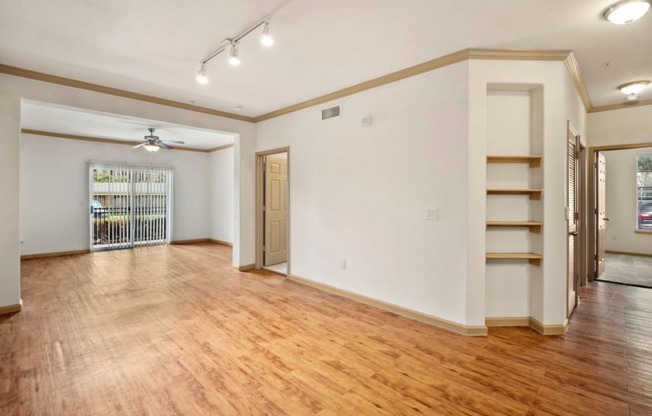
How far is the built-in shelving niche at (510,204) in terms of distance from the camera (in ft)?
10.6

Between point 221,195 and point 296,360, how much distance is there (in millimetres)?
7142

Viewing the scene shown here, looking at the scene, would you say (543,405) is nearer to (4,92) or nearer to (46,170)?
(4,92)

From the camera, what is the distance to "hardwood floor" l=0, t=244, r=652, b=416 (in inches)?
80.3

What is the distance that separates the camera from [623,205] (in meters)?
7.09

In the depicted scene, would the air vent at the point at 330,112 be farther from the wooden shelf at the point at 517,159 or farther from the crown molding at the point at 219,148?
the crown molding at the point at 219,148

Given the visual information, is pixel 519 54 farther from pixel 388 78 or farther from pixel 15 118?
pixel 15 118

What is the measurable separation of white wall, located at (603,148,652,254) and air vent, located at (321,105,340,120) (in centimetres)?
717

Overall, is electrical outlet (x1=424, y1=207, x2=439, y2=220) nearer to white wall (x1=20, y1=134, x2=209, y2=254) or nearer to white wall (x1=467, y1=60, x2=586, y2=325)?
white wall (x1=467, y1=60, x2=586, y2=325)

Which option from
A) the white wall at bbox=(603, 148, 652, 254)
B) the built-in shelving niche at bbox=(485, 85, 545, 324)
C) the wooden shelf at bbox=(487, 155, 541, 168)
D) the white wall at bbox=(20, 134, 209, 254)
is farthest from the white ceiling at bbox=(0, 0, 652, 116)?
the white wall at bbox=(603, 148, 652, 254)

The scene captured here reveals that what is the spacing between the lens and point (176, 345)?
2.83 m

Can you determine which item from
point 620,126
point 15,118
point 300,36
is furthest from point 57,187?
point 620,126

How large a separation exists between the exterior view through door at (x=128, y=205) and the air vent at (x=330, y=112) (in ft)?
19.8

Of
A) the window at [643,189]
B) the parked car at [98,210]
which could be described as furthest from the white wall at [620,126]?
the parked car at [98,210]

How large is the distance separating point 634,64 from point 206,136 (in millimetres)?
7352
